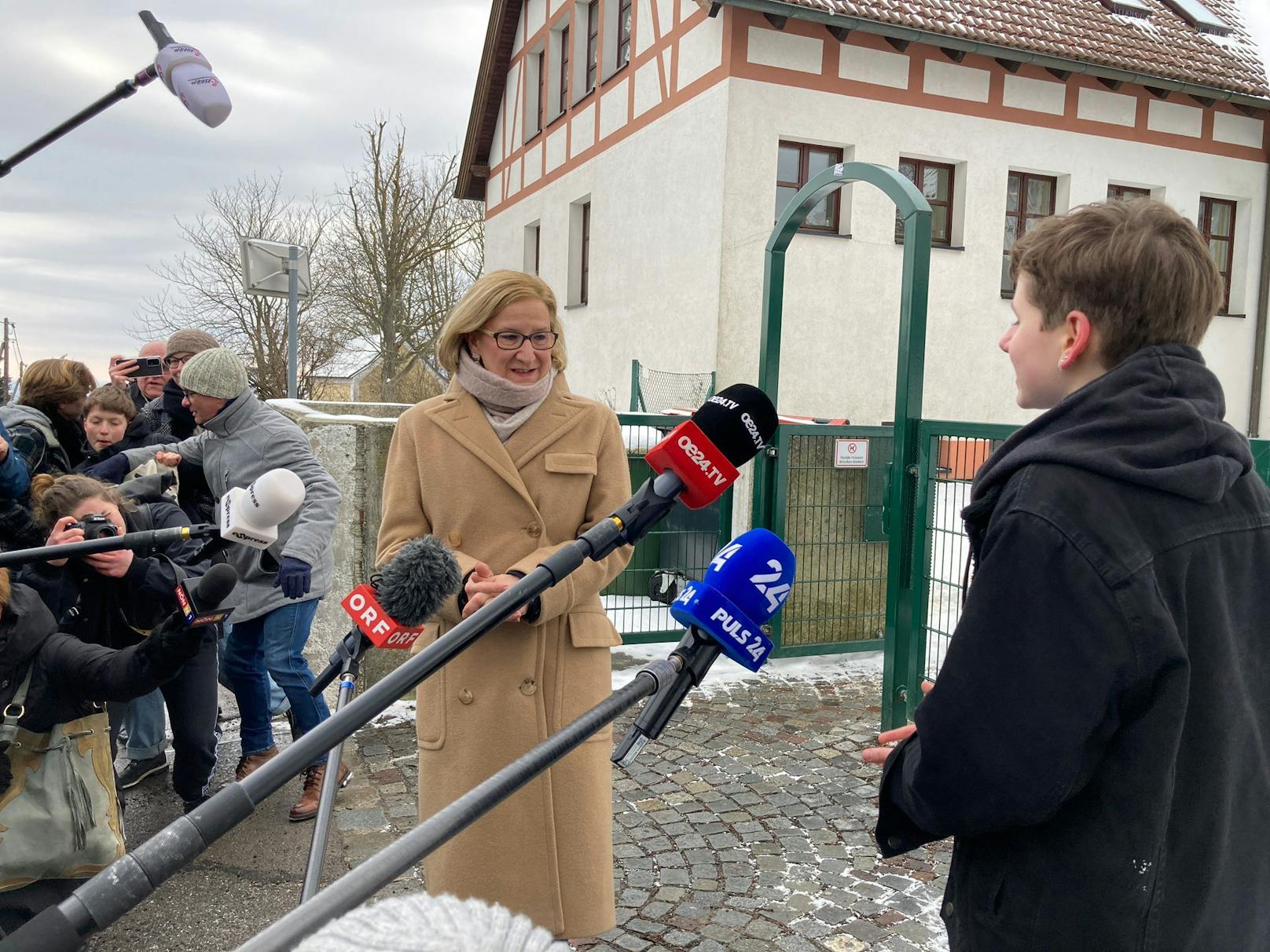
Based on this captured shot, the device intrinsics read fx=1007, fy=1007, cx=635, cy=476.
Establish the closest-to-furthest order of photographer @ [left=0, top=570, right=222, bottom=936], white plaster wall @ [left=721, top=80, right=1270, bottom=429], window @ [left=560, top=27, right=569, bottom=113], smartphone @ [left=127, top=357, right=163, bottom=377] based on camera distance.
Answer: photographer @ [left=0, top=570, right=222, bottom=936], smartphone @ [left=127, top=357, right=163, bottom=377], white plaster wall @ [left=721, top=80, right=1270, bottom=429], window @ [left=560, top=27, right=569, bottom=113]

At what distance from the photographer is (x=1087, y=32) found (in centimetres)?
1371

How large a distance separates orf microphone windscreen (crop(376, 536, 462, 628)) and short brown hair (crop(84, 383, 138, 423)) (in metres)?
3.62

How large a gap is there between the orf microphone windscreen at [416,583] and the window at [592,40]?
15085 millimetres

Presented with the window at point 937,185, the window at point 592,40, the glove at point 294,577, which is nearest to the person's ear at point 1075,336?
the glove at point 294,577

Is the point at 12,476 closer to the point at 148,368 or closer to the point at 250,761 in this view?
the point at 250,761

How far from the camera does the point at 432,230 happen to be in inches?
963

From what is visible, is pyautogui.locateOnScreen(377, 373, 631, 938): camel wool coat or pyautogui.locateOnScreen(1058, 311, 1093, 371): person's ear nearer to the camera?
pyautogui.locateOnScreen(1058, 311, 1093, 371): person's ear

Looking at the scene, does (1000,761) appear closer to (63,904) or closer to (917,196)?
(63,904)

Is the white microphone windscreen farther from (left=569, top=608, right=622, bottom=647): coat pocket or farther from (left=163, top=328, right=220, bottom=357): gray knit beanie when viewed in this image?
(left=163, top=328, right=220, bottom=357): gray knit beanie

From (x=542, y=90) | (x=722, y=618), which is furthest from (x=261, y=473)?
(x=542, y=90)

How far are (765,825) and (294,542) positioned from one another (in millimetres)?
2170

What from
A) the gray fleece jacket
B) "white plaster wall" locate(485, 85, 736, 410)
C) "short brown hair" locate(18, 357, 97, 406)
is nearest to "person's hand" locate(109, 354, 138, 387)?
"short brown hair" locate(18, 357, 97, 406)

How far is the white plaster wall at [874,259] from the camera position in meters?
12.3

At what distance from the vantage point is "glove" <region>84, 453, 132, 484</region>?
15.2 ft
